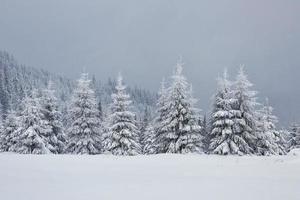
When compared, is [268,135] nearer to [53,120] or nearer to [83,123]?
[83,123]

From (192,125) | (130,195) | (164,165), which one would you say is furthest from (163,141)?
(130,195)

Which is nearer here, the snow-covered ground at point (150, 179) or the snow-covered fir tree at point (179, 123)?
the snow-covered ground at point (150, 179)

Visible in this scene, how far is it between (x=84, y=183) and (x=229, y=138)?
2290cm

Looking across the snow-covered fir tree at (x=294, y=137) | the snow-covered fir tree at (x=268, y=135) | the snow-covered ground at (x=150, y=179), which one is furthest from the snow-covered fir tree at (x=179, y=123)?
the snow-covered fir tree at (x=294, y=137)

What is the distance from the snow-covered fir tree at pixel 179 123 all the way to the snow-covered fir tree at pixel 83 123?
700 centimetres

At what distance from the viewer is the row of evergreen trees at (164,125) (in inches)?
1267

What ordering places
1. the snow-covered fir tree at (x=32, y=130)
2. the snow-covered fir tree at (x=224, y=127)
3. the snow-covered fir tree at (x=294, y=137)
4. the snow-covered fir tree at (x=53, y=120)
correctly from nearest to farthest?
the snow-covered fir tree at (x=224, y=127) → the snow-covered fir tree at (x=32, y=130) → the snow-covered fir tree at (x=53, y=120) → the snow-covered fir tree at (x=294, y=137)

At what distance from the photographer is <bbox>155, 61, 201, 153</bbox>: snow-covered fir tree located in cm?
3241

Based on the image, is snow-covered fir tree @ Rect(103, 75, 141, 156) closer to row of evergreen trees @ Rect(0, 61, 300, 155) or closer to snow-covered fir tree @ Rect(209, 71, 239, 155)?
row of evergreen trees @ Rect(0, 61, 300, 155)

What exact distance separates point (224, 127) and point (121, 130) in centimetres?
1031

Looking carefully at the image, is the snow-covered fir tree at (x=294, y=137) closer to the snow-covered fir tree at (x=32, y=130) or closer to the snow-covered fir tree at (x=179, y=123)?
the snow-covered fir tree at (x=179, y=123)

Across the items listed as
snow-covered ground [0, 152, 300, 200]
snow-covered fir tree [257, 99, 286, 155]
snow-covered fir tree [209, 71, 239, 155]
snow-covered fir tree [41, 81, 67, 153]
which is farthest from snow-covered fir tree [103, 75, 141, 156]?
snow-covered ground [0, 152, 300, 200]

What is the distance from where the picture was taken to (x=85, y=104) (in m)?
35.9

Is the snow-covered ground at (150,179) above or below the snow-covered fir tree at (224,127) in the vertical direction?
below
